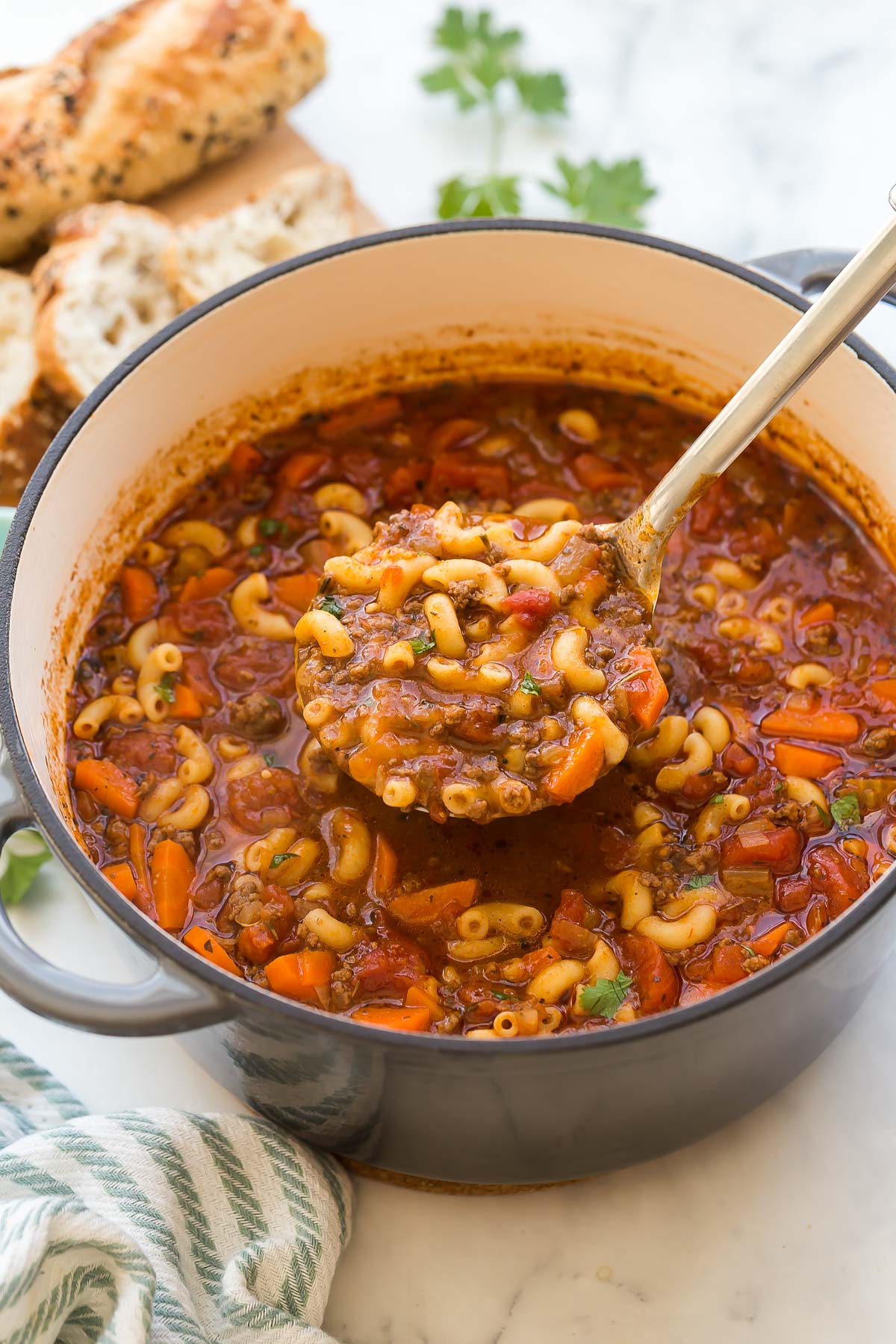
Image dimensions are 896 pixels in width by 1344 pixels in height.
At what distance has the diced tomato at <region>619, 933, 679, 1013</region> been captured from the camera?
2.83 m

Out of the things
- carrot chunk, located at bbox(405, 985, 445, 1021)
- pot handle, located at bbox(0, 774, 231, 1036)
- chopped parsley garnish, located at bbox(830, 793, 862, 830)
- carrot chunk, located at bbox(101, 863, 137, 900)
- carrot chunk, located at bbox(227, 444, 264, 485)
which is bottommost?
carrot chunk, located at bbox(101, 863, 137, 900)

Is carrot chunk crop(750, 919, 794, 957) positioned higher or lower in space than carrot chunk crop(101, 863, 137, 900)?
higher

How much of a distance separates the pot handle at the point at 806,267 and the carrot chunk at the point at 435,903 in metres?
1.57

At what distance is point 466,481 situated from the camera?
365cm

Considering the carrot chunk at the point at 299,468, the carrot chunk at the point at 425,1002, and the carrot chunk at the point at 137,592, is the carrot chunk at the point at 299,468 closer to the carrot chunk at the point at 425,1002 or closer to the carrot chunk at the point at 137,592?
the carrot chunk at the point at 137,592

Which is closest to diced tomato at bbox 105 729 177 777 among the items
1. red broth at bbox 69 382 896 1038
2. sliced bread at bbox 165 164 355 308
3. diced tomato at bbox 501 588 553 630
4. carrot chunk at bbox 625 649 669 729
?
red broth at bbox 69 382 896 1038

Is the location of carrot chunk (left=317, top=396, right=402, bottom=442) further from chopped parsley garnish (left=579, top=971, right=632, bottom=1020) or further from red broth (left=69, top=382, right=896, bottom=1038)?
chopped parsley garnish (left=579, top=971, right=632, bottom=1020)

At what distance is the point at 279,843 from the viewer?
3.09m

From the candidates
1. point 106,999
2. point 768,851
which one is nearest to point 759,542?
point 768,851

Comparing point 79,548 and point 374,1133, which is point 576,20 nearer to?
point 79,548

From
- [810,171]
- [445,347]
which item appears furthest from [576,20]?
[445,347]

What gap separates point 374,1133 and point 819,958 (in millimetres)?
937

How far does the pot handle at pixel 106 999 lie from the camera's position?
92.7 inches

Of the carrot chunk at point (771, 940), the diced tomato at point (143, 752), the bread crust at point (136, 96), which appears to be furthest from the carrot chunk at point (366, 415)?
the carrot chunk at point (771, 940)
